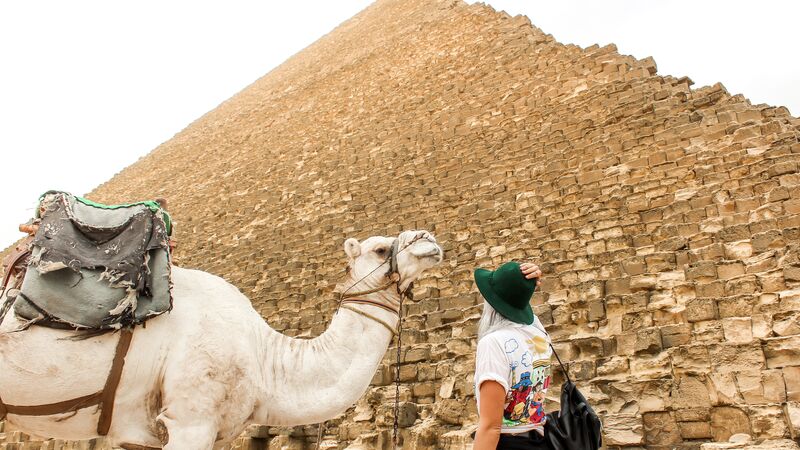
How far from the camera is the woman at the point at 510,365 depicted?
1.88 m

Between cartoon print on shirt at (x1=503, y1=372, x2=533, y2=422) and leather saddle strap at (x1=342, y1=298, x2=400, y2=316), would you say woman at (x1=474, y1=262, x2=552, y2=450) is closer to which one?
cartoon print on shirt at (x1=503, y1=372, x2=533, y2=422)

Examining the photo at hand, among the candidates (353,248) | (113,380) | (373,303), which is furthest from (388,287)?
(113,380)

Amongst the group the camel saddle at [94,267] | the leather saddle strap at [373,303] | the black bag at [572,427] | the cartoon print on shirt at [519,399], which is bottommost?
the black bag at [572,427]

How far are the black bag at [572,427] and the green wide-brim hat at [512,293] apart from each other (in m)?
0.17

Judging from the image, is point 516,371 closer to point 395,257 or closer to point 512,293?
point 512,293

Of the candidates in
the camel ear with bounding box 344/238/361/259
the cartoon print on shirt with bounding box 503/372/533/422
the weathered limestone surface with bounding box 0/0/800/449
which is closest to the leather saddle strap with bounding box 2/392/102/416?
the camel ear with bounding box 344/238/361/259

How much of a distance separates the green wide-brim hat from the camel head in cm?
41

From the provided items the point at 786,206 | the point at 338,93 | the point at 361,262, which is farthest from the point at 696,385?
the point at 338,93

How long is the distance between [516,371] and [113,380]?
151 cm

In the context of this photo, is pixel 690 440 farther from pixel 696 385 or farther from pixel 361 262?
pixel 361 262

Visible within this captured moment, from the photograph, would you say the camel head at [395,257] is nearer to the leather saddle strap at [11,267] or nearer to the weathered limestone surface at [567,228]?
the leather saddle strap at [11,267]

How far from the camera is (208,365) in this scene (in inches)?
88.3

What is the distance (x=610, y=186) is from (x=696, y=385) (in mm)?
3439

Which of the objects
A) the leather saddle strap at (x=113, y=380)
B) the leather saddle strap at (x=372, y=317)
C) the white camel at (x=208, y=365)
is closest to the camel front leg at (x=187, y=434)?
the white camel at (x=208, y=365)
